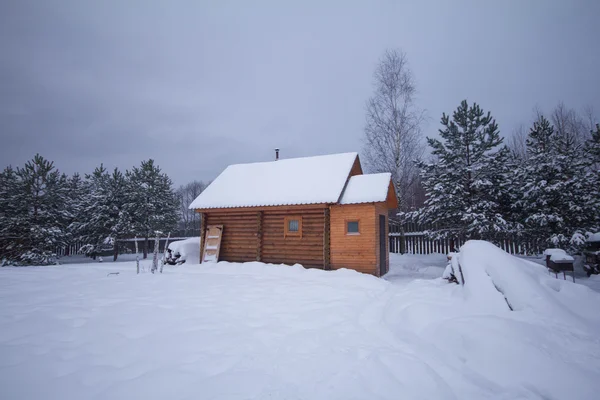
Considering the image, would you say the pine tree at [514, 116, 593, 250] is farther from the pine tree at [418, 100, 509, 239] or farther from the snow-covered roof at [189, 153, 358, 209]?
the snow-covered roof at [189, 153, 358, 209]

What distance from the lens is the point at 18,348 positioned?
3557 millimetres

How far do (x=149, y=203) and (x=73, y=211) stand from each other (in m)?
6.81

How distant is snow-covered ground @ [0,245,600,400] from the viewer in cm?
281

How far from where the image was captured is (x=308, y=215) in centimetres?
A: 1236

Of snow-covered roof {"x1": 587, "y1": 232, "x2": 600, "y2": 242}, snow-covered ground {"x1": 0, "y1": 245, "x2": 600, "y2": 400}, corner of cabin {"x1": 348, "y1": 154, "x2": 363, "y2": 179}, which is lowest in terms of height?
snow-covered ground {"x1": 0, "y1": 245, "x2": 600, "y2": 400}

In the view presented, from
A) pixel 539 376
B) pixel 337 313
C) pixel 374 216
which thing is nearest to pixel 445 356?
pixel 539 376

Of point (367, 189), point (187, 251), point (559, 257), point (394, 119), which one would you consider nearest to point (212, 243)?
point (187, 251)

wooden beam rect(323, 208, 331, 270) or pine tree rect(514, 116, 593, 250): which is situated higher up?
pine tree rect(514, 116, 593, 250)

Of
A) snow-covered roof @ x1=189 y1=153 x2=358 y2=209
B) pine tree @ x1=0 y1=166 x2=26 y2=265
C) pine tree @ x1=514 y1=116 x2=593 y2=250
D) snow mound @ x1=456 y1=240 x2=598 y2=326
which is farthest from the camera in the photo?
pine tree @ x1=0 y1=166 x2=26 y2=265

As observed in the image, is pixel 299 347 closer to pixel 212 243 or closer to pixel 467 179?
pixel 212 243

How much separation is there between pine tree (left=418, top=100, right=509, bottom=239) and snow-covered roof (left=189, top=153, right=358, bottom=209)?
4094 millimetres

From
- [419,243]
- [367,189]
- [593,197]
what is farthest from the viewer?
[419,243]

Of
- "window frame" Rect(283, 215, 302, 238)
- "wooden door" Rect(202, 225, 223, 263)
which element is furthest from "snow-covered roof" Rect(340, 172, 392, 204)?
"wooden door" Rect(202, 225, 223, 263)

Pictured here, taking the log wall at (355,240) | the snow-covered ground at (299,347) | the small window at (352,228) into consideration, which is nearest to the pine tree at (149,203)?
the log wall at (355,240)
